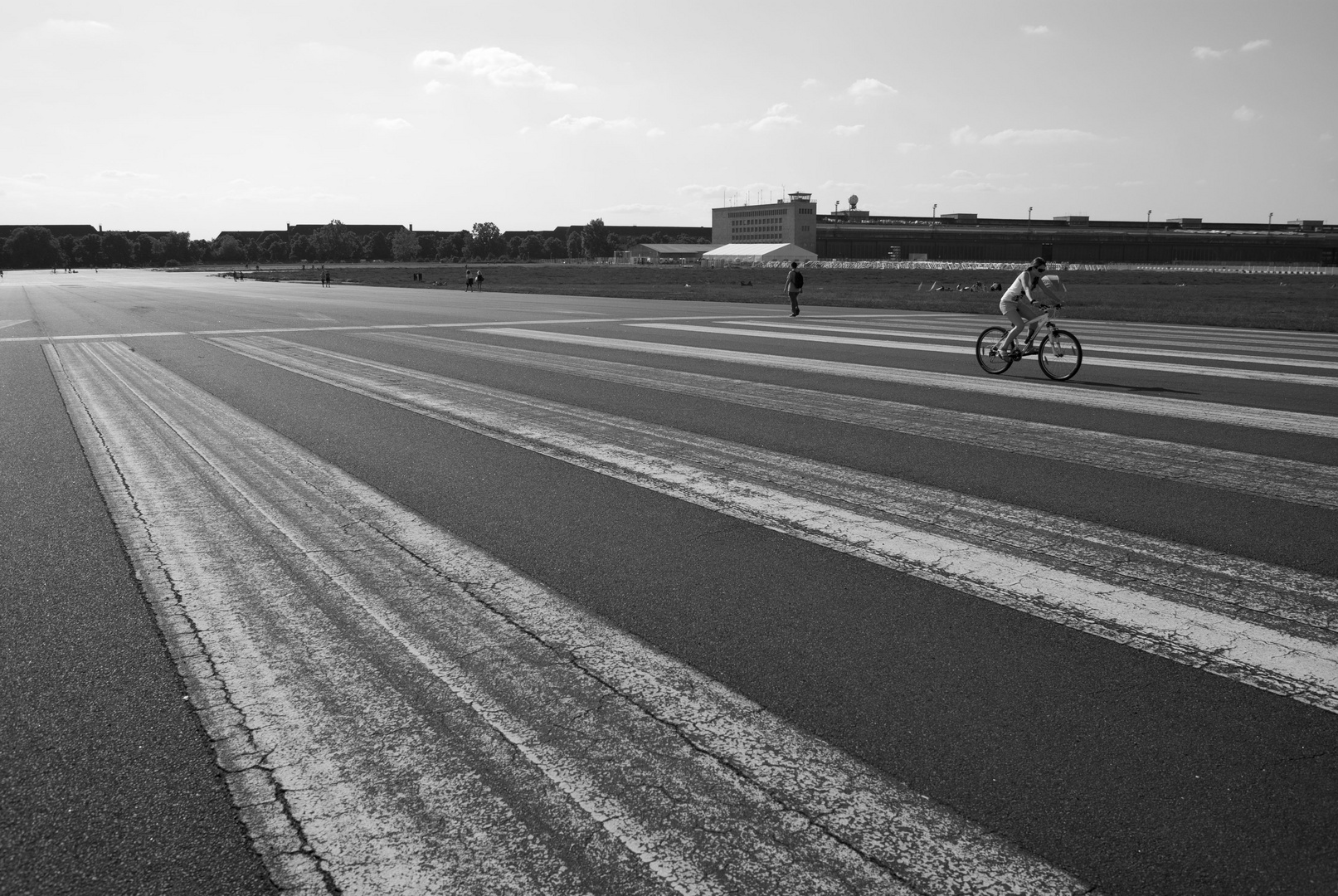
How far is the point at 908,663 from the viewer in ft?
12.7

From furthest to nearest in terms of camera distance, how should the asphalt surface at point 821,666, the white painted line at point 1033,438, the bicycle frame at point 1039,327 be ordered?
the bicycle frame at point 1039,327 → the white painted line at point 1033,438 → the asphalt surface at point 821,666

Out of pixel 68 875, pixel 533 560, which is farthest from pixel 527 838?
pixel 533 560

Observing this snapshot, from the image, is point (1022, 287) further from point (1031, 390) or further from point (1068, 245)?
point (1068, 245)

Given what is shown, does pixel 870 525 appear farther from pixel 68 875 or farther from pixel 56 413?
pixel 56 413

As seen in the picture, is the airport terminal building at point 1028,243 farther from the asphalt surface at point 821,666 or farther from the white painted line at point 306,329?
the asphalt surface at point 821,666

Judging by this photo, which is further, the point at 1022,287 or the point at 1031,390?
the point at 1022,287

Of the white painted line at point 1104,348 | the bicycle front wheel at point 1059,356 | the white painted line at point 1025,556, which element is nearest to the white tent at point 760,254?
the white painted line at point 1104,348

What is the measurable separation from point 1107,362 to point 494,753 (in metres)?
13.6

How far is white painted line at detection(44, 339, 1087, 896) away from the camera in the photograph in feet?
8.75

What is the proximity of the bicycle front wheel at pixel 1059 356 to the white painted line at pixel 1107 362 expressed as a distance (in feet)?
5.31

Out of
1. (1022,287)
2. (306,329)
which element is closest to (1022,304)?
(1022,287)

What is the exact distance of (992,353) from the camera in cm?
1333

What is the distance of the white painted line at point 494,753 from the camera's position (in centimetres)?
267

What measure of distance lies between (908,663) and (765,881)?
148 cm
